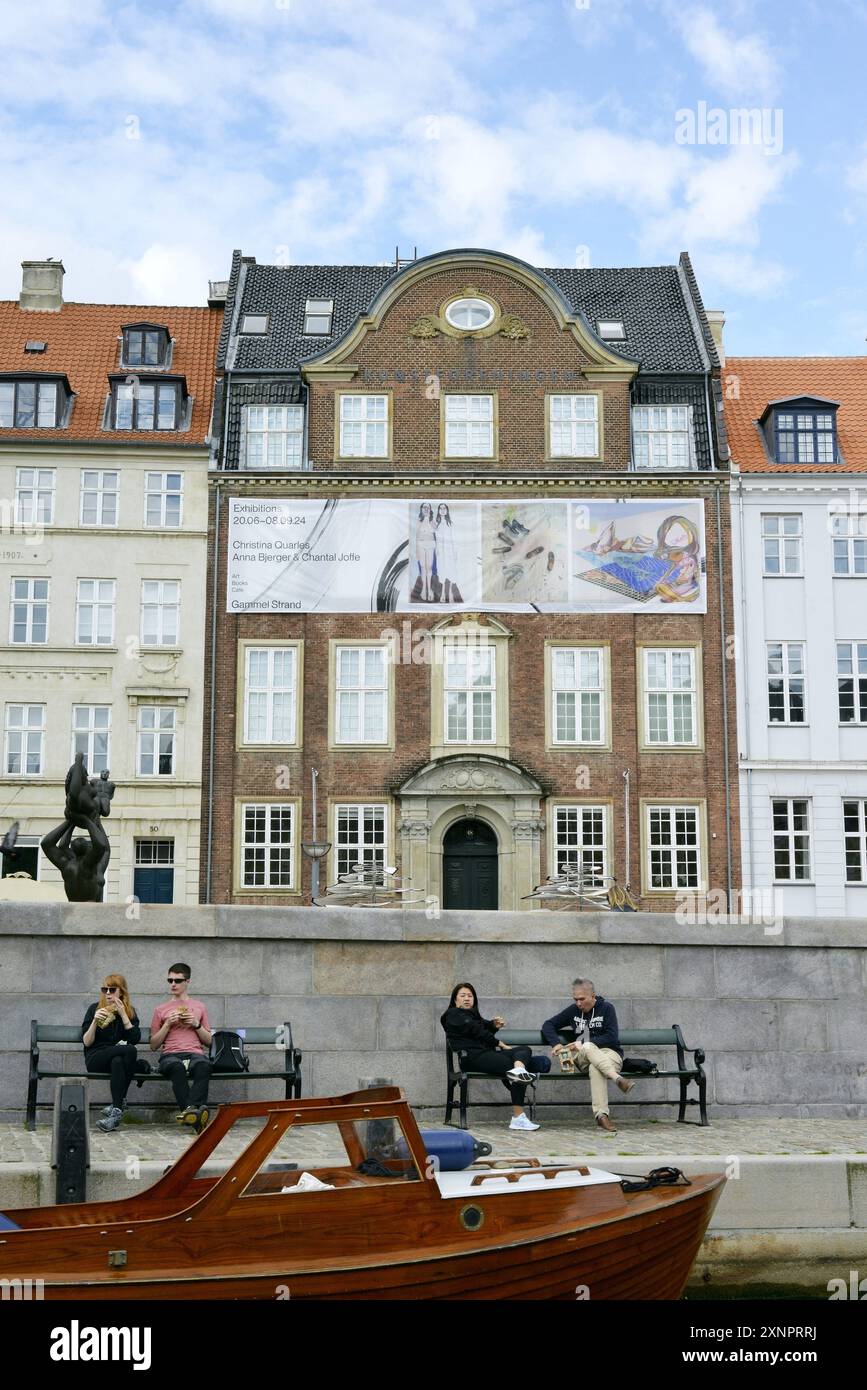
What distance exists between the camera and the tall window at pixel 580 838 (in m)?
37.3

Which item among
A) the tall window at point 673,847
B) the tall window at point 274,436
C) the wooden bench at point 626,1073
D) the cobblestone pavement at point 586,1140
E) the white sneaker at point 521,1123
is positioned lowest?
the cobblestone pavement at point 586,1140

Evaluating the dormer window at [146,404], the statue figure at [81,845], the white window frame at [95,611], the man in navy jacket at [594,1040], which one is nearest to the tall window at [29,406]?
the dormer window at [146,404]

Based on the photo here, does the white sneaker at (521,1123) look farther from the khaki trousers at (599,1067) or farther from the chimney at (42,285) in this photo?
the chimney at (42,285)

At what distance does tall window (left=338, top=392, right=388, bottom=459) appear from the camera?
3934 cm

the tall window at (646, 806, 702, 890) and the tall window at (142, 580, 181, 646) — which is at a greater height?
the tall window at (142, 580, 181, 646)

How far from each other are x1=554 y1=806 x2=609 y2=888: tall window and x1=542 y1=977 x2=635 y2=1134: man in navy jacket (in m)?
22.4

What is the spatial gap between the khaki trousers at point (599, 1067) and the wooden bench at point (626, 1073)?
0.15 metres

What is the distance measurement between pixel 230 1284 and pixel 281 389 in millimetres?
33448

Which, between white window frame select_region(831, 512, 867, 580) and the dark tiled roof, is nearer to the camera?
white window frame select_region(831, 512, 867, 580)

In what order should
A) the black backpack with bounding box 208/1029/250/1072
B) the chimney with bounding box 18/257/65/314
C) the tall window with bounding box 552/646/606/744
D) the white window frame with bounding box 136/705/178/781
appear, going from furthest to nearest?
the chimney with bounding box 18/257/65/314 → the tall window with bounding box 552/646/606/744 → the white window frame with bounding box 136/705/178/781 → the black backpack with bounding box 208/1029/250/1072

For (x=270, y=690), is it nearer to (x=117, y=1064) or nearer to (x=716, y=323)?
(x=716, y=323)

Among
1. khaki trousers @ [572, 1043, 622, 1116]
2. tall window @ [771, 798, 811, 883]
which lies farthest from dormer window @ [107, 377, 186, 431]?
khaki trousers @ [572, 1043, 622, 1116]

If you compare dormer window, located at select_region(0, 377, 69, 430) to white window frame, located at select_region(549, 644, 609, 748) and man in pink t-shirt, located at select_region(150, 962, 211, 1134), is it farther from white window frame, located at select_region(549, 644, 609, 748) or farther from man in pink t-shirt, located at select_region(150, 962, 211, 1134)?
man in pink t-shirt, located at select_region(150, 962, 211, 1134)
